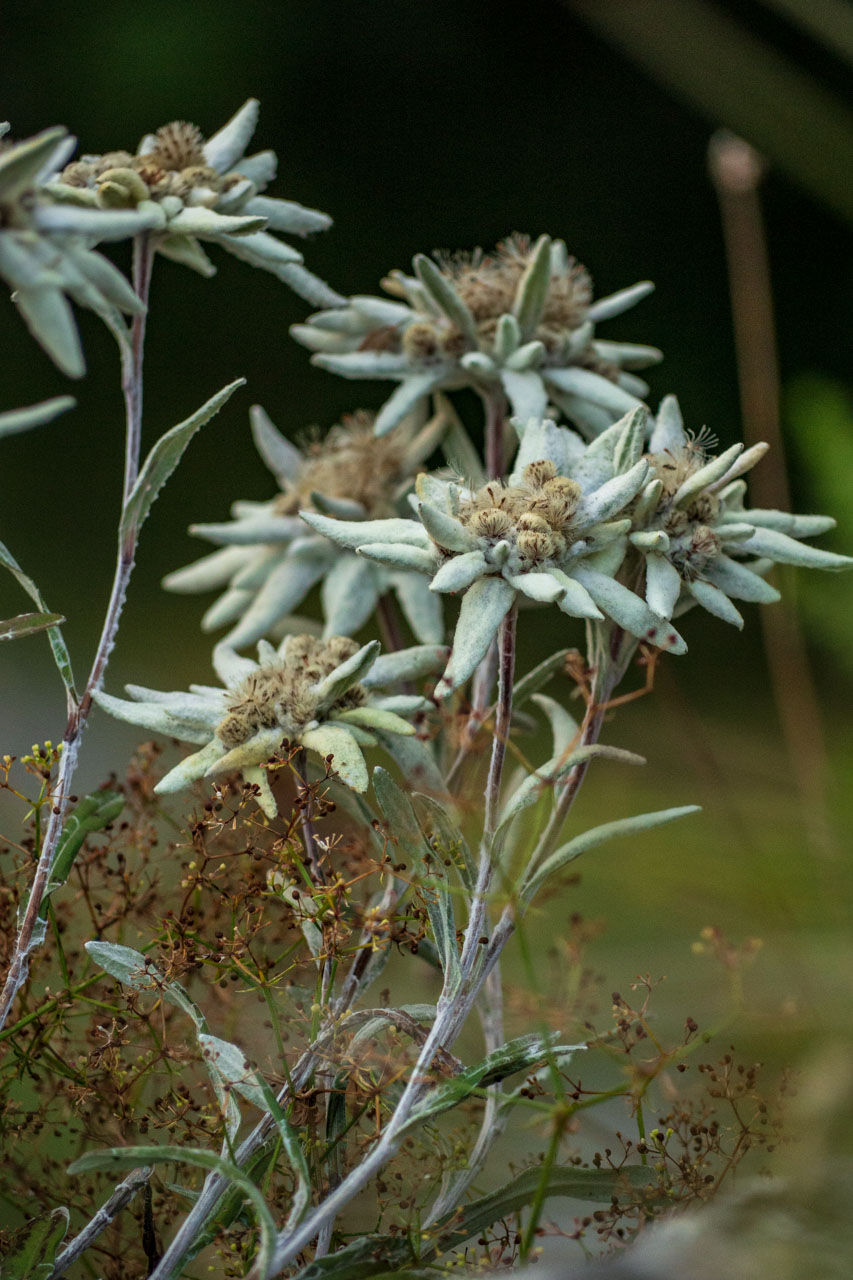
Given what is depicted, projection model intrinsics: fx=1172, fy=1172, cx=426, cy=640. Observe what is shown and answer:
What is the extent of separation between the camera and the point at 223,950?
1.32 ft

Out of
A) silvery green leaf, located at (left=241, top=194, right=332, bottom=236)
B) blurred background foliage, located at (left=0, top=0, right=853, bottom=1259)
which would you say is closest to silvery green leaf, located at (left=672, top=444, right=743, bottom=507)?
silvery green leaf, located at (left=241, top=194, right=332, bottom=236)

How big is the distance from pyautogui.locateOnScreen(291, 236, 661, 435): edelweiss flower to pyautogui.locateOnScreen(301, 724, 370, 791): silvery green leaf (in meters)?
0.18

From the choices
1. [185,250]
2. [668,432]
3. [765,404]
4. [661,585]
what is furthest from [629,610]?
[765,404]

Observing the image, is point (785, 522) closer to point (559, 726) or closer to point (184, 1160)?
point (559, 726)

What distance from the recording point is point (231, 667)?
49cm

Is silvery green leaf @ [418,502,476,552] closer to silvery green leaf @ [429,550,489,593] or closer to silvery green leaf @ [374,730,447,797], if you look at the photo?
silvery green leaf @ [429,550,489,593]

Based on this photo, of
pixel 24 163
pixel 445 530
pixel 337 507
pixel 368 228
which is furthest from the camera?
pixel 368 228

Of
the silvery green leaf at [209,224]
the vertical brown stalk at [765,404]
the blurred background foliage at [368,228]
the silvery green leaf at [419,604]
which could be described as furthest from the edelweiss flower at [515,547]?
the blurred background foliage at [368,228]

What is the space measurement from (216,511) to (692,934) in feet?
2.69

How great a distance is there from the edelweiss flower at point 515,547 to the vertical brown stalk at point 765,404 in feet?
1.92

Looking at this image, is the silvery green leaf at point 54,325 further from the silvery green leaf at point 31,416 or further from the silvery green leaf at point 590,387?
the silvery green leaf at point 590,387

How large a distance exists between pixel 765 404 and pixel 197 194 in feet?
2.48

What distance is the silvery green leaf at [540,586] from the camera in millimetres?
336

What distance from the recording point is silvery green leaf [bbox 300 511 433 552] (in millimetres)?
389
